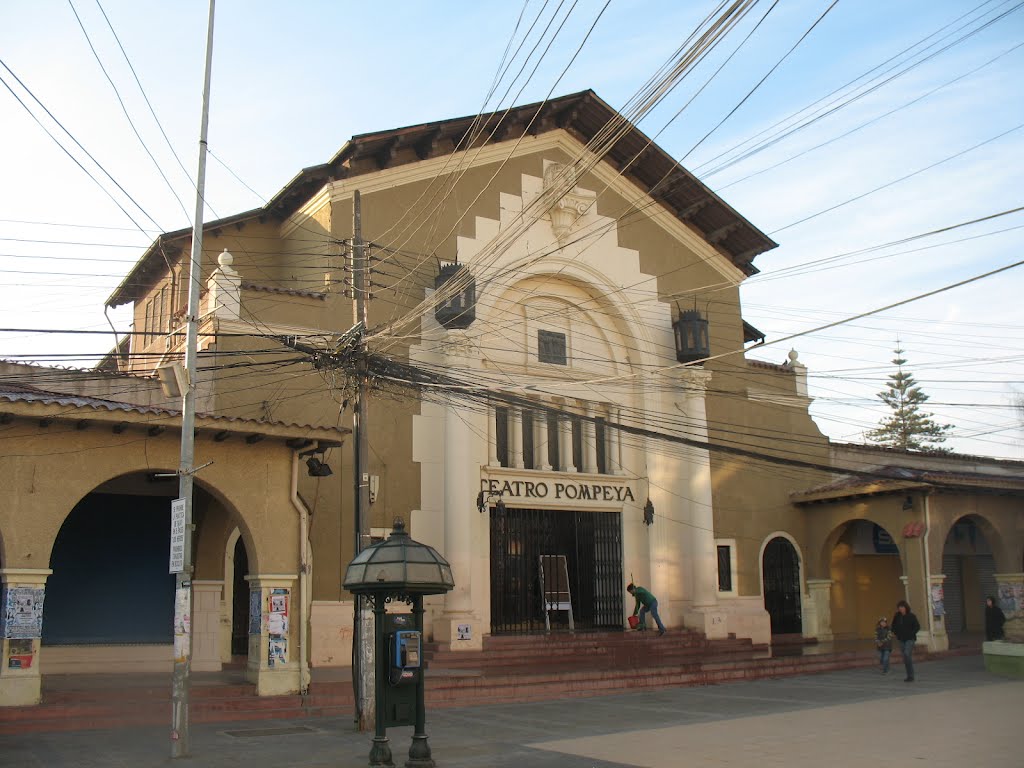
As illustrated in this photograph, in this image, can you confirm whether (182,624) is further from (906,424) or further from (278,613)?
(906,424)

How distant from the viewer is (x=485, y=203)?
25.3m

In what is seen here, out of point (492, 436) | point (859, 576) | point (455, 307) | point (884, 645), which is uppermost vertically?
point (455, 307)

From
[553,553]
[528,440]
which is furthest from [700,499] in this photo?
[528,440]

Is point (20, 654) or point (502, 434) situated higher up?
point (502, 434)

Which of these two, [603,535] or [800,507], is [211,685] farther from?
[800,507]

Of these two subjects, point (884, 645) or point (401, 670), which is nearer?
point (401, 670)

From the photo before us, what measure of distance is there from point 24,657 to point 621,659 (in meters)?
13.0

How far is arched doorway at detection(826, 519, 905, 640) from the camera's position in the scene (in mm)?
30281

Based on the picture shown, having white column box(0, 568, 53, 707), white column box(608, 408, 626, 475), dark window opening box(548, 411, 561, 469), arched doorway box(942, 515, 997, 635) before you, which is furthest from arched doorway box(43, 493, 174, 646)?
arched doorway box(942, 515, 997, 635)

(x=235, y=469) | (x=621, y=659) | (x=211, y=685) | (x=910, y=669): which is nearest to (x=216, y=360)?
(x=235, y=469)

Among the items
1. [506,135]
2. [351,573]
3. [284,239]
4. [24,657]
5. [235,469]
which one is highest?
[506,135]

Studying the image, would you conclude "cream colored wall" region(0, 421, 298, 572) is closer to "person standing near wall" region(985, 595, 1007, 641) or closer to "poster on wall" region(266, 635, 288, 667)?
"poster on wall" region(266, 635, 288, 667)

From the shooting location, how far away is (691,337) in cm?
2703

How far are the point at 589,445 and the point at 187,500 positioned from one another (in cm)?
1434
